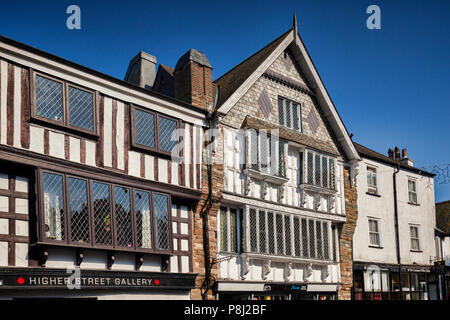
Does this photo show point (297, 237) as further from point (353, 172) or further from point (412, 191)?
point (412, 191)

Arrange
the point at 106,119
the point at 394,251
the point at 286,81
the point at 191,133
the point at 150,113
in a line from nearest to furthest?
the point at 106,119 → the point at 150,113 → the point at 191,133 → the point at 286,81 → the point at 394,251

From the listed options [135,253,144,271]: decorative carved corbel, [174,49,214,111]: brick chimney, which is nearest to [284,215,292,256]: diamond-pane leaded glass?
[174,49,214,111]: brick chimney

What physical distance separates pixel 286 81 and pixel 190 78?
176 inches

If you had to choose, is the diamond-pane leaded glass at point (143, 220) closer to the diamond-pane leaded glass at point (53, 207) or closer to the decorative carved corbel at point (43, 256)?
the diamond-pane leaded glass at point (53, 207)

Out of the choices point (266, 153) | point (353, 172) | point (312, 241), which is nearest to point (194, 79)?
point (266, 153)

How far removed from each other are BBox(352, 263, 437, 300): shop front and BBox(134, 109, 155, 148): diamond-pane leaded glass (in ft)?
35.4

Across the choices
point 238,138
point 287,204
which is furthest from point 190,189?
point 287,204

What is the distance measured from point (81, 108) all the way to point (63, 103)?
553mm

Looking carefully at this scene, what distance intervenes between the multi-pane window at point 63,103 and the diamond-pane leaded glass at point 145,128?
1.46 meters

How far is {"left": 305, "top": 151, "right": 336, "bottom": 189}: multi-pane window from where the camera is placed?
19359mm

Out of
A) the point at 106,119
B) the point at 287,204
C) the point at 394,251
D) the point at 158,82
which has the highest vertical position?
the point at 158,82

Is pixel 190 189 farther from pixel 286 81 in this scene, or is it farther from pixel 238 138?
pixel 286 81

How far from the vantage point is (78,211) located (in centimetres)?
1273

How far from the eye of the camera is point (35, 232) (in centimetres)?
1187
